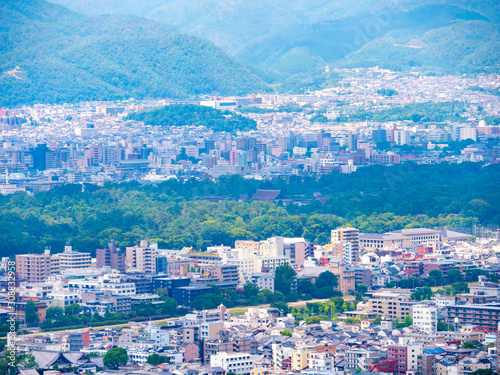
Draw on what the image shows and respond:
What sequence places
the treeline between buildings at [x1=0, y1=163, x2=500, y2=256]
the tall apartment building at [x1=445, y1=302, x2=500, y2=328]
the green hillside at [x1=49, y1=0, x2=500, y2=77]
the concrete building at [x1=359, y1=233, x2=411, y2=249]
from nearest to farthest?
the tall apartment building at [x1=445, y1=302, x2=500, y2=328] < the concrete building at [x1=359, y1=233, x2=411, y2=249] < the treeline between buildings at [x1=0, y1=163, x2=500, y2=256] < the green hillside at [x1=49, y1=0, x2=500, y2=77]

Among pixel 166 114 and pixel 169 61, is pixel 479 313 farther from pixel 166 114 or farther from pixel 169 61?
pixel 169 61

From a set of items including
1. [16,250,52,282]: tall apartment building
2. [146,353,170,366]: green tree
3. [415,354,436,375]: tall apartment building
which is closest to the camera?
[415,354,436,375]: tall apartment building

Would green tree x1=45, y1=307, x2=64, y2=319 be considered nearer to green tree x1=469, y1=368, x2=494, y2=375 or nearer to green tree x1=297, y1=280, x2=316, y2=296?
green tree x1=297, y1=280, x2=316, y2=296

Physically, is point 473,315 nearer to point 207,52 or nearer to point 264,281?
point 264,281

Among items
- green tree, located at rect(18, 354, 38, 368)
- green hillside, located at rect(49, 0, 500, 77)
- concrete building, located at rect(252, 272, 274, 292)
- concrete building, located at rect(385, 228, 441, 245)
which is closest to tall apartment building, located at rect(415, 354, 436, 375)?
green tree, located at rect(18, 354, 38, 368)

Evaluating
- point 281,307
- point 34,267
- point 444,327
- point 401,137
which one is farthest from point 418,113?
point 444,327

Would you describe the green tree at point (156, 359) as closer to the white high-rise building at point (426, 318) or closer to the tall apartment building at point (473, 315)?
the white high-rise building at point (426, 318)

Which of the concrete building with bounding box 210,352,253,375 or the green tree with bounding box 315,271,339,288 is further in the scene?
the green tree with bounding box 315,271,339,288
